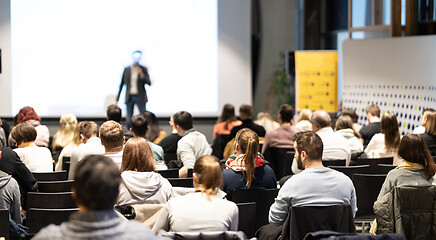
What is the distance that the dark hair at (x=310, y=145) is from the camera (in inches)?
165

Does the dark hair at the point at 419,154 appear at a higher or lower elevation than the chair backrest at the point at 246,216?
higher

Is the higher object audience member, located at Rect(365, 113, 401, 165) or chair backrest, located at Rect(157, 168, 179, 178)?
audience member, located at Rect(365, 113, 401, 165)

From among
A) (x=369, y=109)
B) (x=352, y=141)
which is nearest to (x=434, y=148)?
(x=352, y=141)

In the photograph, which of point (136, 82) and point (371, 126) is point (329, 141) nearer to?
point (371, 126)

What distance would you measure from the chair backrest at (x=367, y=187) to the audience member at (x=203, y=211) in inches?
87.8

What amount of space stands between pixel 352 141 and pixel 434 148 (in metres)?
0.86

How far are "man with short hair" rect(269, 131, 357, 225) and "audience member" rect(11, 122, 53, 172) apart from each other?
2662 mm

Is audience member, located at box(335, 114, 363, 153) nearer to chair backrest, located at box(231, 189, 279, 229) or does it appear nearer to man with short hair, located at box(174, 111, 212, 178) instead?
man with short hair, located at box(174, 111, 212, 178)

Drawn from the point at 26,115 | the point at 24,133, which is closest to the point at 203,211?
the point at 24,133

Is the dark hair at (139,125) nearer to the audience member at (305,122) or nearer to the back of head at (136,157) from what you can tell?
the back of head at (136,157)

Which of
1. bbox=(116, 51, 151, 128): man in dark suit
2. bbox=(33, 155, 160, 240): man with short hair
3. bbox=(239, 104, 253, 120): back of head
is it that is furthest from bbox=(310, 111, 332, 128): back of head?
bbox=(116, 51, 151, 128): man in dark suit

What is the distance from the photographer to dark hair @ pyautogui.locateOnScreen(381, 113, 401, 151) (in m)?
6.57

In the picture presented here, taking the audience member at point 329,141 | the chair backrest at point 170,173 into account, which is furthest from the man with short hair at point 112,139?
the audience member at point 329,141

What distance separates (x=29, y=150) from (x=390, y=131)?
11.6 ft
